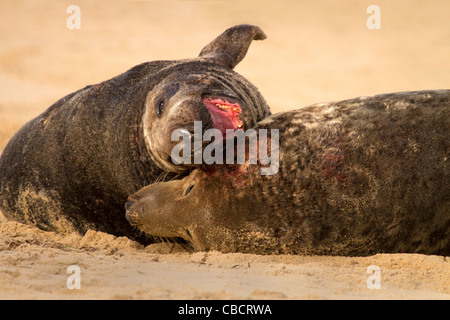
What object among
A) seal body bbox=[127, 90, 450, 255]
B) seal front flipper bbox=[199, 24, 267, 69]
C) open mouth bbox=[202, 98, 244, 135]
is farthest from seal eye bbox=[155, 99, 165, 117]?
seal front flipper bbox=[199, 24, 267, 69]

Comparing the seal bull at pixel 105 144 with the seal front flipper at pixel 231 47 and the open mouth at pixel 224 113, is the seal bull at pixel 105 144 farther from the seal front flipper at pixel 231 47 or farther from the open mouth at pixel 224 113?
the seal front flipper at pixel 231 47

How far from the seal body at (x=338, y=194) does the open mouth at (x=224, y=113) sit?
30 cm

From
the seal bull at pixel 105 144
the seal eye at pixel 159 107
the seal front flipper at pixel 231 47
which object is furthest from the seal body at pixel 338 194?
the seal front flipper at pixel 231 47

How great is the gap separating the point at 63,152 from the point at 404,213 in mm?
3051

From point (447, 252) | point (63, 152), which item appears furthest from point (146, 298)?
point (63, 152)

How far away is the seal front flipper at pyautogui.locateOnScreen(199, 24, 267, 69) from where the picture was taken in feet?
21.6

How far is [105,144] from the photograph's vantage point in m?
5.48

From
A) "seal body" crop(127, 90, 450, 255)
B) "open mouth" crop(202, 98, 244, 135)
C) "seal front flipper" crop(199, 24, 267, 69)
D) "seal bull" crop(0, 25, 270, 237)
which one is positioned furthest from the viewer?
"seal front flipper" crop(199, 24, 267, 69)

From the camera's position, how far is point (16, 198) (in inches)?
241

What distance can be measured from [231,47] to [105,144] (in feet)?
6.78

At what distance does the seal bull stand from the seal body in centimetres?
42

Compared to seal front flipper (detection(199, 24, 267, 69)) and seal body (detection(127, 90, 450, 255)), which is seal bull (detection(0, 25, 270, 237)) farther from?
seal body (detection(127, 90, 450, 255))

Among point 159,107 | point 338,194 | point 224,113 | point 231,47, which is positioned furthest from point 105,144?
point 338,194

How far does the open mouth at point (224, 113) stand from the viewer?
434cm
